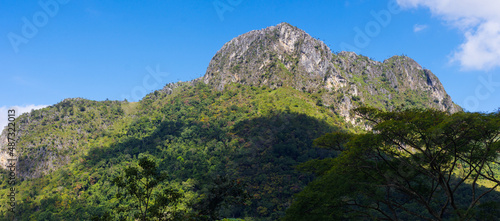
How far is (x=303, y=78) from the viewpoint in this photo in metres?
149

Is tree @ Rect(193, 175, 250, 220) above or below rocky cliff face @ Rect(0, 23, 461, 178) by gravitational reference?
below

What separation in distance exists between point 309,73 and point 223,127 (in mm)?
56468

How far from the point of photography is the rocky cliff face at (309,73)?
145875 millimetres

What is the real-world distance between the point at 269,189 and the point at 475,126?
6234 centimetres

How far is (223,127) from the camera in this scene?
11881 cm

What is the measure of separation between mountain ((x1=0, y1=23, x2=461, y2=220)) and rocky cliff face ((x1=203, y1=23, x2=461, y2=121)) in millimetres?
617

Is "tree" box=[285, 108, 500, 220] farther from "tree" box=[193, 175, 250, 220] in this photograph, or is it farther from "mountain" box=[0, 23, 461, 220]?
"mountain" box=[0, 23, 461, 220]

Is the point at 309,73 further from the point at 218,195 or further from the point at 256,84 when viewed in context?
the point at 218,195

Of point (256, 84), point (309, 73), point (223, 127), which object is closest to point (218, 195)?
point (223, 127)

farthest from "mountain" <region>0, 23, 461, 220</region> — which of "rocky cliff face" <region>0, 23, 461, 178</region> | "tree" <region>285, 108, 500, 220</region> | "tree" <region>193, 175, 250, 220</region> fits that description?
"tree" <region>285, 108, 500, 220</region>

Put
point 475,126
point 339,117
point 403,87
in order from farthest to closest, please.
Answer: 1. point 403,87
2. point 339,117
3. point 475,126

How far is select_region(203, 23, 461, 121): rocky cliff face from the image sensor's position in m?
146

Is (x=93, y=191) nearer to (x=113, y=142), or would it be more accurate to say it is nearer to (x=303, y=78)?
(x=113, y=142)

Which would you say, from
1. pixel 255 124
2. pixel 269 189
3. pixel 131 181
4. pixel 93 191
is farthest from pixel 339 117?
pixel 131 181
